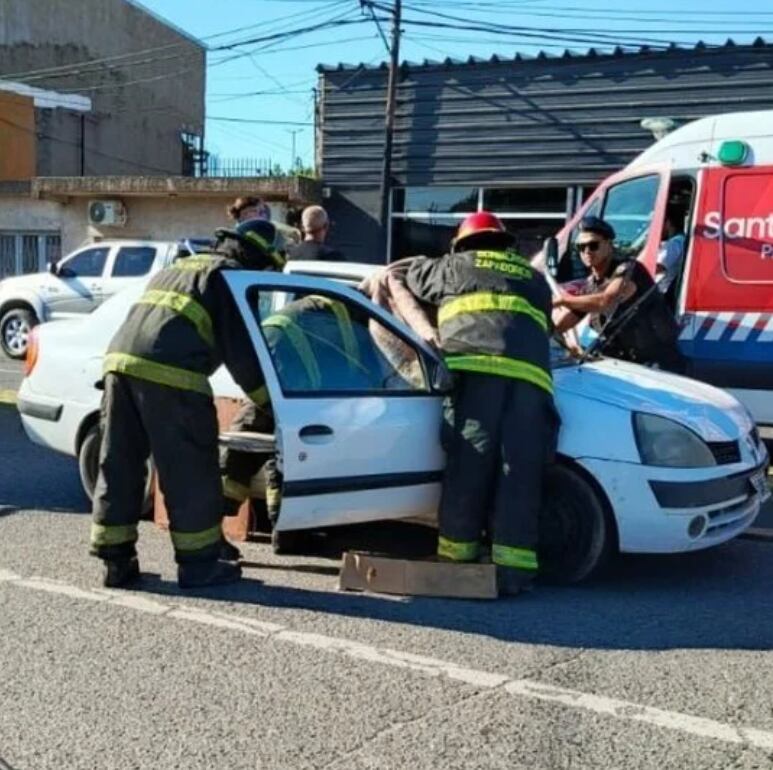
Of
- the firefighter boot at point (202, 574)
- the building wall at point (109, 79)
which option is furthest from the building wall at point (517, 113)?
the building wall at point (109, 79)

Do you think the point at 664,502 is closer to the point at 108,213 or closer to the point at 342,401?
the point at 342,401

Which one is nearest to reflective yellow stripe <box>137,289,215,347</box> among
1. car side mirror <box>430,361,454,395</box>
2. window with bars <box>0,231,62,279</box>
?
car side mirror <box>430,361,454,395</box>

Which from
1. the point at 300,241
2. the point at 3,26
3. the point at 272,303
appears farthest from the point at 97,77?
the point at 272,303

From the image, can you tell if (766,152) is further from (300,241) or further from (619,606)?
(619,606)

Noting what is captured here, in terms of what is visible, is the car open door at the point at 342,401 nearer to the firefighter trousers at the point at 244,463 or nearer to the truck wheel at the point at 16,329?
the firefighter trousers at the point at 244,463

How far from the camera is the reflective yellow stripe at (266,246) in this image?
17.6ft

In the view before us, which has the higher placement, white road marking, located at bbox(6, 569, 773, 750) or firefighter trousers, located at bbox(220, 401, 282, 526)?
firefighter trousers, located at bbox(220, 401, 282, 526)

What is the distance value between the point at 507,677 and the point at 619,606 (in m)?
1.06

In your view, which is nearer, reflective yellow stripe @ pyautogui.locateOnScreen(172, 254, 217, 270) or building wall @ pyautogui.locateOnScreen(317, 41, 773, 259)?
reflective yellow stripe @ pyautogui.locateOnScreen(172, 254, 217, 270)

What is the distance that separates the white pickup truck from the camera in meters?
15.5

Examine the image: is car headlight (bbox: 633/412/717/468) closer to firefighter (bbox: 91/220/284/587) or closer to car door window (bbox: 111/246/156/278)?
firefighter (bbox: 91/220/284/587)

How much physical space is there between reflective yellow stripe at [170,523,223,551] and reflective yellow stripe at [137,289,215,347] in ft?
2.79

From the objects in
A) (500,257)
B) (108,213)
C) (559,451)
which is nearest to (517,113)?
(108,213)

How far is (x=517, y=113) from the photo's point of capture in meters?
16.7
